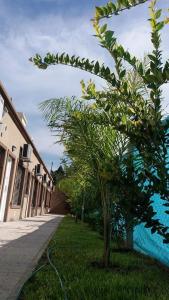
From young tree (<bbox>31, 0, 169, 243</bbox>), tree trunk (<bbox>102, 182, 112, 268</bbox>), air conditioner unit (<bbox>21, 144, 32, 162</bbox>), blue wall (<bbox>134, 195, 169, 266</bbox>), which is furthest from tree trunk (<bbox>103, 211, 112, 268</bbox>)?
air conditioner unit (<bbox>21, 144, 32, 162</bbox>)

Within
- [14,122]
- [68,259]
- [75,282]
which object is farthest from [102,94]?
[14,122]

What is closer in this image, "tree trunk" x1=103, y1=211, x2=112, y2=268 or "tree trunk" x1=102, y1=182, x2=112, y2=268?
"tree trunk" x1=103, y1=211, x2=112, y2=268

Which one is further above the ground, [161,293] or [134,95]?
[134,95]

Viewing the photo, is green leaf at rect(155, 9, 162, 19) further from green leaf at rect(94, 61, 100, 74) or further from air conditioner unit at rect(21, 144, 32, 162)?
air conditioner unit at rect(21, 144, 32, 162)

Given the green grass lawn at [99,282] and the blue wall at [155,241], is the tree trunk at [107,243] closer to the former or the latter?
the green grass lawn at [99,282]

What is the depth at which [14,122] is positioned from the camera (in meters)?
14.1

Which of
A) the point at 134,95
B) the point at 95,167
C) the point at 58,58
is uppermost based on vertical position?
the point at 58,58

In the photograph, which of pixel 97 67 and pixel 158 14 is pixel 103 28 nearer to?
pixel 158 14

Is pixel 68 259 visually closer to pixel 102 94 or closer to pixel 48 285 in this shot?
pixel 48 285

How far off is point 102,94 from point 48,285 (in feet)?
7.14

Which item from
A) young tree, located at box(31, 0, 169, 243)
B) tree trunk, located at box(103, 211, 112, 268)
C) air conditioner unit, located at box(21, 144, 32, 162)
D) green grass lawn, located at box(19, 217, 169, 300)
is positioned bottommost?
green grass lawn, located at box(19, 217, 169, 300)

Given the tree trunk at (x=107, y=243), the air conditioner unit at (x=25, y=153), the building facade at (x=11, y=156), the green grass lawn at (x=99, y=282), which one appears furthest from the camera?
the air conditioner unit at (x=25, y=153)

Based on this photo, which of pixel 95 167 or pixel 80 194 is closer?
pixel 95 167

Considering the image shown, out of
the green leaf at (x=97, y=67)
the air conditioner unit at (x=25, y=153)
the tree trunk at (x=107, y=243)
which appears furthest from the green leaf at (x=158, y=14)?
the air conditioner unit at (x=25, y=153)
